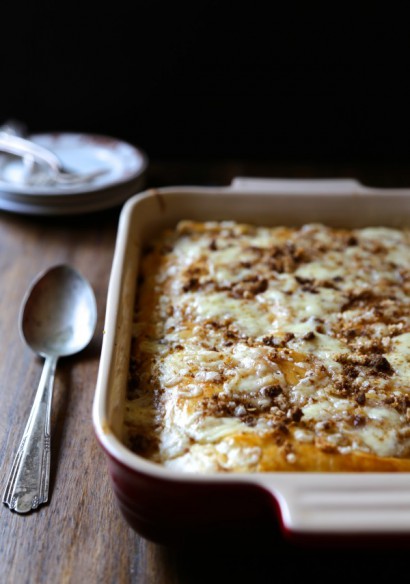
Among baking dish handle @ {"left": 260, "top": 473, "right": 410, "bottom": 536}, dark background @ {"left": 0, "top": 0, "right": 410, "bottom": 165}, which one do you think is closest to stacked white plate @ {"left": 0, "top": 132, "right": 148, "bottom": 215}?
dark background @ {"left": 0, "top": 0, "right": 410, "bottom": 165}

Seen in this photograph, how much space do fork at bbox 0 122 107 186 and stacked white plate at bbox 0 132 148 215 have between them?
18 millimetres

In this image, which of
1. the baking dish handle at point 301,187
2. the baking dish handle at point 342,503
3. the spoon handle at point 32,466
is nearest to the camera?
the baking dish handle at point 342,503

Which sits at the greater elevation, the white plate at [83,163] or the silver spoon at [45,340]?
the white plate at [83,163]

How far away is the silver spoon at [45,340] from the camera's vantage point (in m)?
1.30

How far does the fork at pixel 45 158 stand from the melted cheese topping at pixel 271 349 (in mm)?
701

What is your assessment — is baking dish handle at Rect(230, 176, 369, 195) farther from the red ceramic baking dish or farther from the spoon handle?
the spoon handle

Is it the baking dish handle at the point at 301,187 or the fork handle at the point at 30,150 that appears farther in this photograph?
the fork handle at the point at 30,150

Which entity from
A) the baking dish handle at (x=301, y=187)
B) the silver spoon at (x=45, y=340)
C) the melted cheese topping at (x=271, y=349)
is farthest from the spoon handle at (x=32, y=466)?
the baking dish handle at (x=301, y=187)

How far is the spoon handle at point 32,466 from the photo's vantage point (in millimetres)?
1274

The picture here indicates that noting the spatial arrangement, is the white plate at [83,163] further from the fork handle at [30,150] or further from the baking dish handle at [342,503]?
the baking dish handle at [342,503]

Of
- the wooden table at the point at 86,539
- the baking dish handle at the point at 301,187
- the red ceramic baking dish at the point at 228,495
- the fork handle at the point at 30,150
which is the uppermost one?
the red ceramic baking dish at the point at 228,495

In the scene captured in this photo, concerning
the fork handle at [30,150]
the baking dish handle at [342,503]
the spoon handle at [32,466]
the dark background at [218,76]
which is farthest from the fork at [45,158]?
the baking dish handle at [342,503]

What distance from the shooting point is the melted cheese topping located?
3.84 ft

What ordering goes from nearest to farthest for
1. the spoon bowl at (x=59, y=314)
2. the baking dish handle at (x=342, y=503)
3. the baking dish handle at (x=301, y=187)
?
the baking dish handle at (x=342, y=503), the spoon bowl at (x=59, y=314), the baking dish handle at (x=301, y=187)
